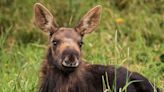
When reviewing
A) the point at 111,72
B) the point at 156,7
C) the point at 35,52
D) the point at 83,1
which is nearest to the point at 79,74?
the point at 111,72

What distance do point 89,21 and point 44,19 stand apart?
541 mm

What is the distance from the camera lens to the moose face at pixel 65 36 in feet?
24.5

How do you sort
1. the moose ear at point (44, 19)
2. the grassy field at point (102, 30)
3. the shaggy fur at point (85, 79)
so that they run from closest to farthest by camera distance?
the shaggy fur at point (85, 79) → the moose ear at point (44, 19) → the grassy field at point (102, 30)

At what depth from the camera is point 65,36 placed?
793 cm

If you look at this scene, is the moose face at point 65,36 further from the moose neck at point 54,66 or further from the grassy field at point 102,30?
the grassy field at point 102,30

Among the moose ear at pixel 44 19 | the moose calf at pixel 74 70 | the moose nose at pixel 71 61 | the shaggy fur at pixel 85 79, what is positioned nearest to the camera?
the moose nose at pixel 71 61

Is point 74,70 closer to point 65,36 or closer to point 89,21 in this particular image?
point 65,36

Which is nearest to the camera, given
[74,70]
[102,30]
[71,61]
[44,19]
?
[71,61]

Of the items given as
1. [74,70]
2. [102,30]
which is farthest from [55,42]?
[102,30]

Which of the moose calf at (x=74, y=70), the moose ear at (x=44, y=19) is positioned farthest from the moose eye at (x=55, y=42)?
the moose ear at (x=44, y=19)

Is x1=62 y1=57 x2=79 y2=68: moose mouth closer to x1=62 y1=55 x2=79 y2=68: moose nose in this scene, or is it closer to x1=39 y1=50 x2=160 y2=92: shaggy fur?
x1=62 y1=55 x2=79 y2=68: moose nose

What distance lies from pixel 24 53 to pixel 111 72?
8.78 ft

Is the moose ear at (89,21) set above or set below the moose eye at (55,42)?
above

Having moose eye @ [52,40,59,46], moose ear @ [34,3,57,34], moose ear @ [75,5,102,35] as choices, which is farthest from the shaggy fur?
moose ear @ [75,5,102,35]
